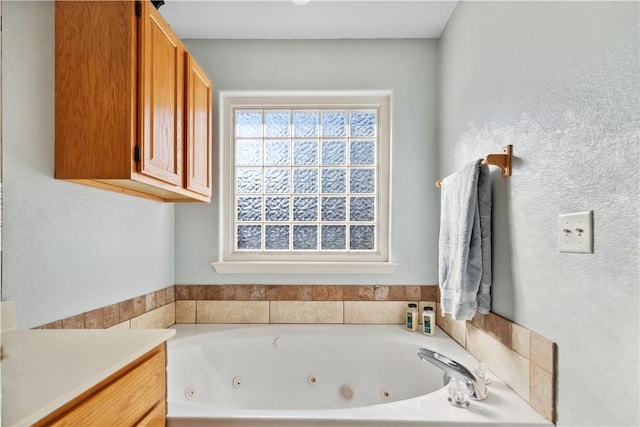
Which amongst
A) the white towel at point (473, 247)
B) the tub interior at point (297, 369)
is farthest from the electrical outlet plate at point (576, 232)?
the tub interior at point (297, 369)

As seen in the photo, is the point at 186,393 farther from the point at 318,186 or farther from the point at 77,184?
the point at 318,186

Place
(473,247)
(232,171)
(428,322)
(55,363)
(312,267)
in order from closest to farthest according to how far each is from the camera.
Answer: (55,363), (473,247), (428,322), (312,267), (232,171)

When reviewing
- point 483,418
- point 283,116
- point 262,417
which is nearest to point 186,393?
point 262,417

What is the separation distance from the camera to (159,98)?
145cm

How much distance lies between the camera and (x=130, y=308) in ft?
5.86

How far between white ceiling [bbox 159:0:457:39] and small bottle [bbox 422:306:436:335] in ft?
5.69

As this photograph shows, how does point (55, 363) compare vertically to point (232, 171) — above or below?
below

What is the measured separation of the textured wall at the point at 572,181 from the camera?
841 millimetres

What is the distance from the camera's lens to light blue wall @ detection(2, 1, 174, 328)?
1.14m

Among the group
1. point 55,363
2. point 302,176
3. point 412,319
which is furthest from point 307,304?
point 55,363

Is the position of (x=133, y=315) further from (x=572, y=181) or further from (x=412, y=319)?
(x=572, y=181)

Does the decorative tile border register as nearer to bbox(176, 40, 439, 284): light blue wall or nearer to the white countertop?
bbox(176, 40, 439, 284): light blue wall

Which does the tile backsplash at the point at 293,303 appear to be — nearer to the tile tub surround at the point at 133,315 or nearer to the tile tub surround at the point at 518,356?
the tile tub surround at the point at 133,315

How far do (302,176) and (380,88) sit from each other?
771mm
